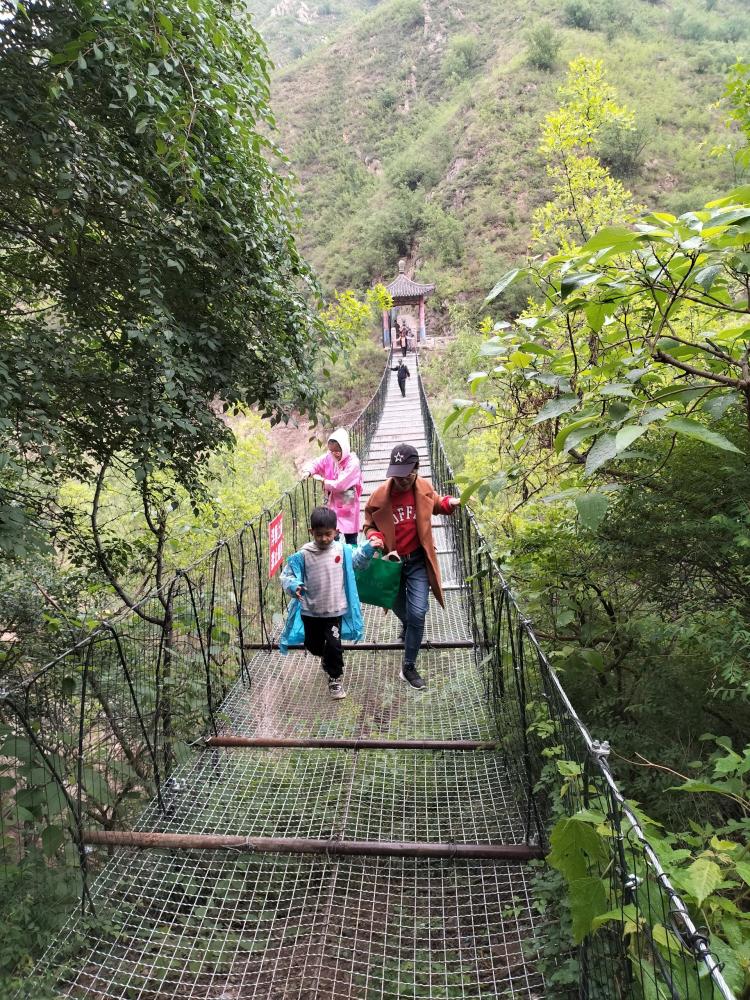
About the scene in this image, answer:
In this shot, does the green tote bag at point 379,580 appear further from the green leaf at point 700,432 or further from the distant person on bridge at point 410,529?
the green leaf at point 700,432

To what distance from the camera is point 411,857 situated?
1.82 m

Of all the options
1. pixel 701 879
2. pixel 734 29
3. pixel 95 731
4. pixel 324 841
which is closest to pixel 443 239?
pixel 734 29

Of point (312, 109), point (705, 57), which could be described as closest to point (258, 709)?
point (705, 57)

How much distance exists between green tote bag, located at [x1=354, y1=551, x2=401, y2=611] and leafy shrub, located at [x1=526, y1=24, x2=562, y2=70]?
33257 mm

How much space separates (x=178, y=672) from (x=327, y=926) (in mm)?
1508

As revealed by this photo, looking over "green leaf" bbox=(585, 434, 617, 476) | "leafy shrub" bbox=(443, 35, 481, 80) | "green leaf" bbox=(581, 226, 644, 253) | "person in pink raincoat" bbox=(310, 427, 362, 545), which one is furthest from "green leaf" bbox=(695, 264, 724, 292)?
"leafy shrub" bbox=(443, 35, 481, 80)

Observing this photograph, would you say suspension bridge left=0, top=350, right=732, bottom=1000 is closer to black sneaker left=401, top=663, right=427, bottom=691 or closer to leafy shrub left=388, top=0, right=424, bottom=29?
black sneaker left=401, top=663, right=427, bottom=691

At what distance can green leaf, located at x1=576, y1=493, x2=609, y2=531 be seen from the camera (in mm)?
765

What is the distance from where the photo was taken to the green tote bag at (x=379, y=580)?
9.61ft

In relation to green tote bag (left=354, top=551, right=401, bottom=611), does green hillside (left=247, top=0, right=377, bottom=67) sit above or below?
above

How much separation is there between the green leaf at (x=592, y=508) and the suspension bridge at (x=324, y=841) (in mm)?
450

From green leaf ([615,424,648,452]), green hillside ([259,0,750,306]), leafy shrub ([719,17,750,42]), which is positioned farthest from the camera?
leafy shrub ([719,17,750,42])

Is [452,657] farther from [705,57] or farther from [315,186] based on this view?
[315,186]

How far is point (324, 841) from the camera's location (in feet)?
6.01
